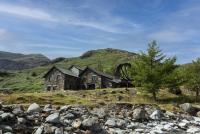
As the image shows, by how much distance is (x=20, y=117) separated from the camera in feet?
110

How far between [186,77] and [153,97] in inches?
306

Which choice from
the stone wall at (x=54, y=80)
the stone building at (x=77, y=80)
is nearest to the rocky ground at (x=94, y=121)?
the stone building at (x=77, y=80)

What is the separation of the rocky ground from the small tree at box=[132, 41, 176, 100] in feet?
35.7

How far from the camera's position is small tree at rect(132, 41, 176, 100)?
7243 centimetres

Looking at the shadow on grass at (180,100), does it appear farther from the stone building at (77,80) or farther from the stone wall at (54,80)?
the stone wall at (54,80)

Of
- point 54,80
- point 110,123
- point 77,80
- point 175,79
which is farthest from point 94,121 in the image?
point 77,80

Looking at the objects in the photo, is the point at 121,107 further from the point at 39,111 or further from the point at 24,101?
the point at 39,111

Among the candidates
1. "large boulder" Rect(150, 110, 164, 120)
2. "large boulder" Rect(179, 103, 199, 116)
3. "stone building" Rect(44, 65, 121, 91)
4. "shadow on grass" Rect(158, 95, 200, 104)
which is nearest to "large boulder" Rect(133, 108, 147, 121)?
"large boulder" Rect(150, 110, 164, 120)

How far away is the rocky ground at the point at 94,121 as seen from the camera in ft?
103

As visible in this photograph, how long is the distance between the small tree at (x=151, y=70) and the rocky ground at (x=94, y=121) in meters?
10.9

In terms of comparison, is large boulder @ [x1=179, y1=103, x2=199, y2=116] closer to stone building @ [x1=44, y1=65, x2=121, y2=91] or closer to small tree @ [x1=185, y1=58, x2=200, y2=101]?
small tree @ [x1=185, y1=58, x2=200, y2=101]

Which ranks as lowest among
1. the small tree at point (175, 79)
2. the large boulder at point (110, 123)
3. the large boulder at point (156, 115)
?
the large boulder at point (110, 123)

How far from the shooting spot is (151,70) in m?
72.9

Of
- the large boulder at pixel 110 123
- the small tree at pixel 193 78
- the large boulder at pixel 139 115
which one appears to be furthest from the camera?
the small tree at pixel 193 78
